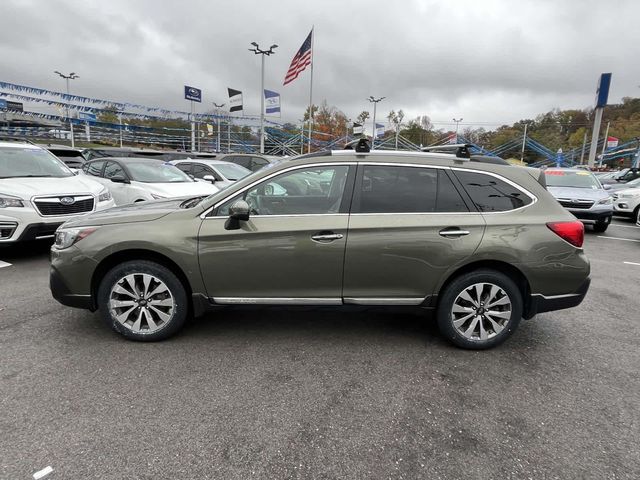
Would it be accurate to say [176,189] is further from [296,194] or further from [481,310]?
[481,310]

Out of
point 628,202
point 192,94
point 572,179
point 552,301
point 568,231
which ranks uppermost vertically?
point 192,94

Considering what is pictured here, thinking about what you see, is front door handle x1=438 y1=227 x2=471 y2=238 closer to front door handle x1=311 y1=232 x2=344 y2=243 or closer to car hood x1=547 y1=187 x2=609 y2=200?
front door handle x1=311 y1=232 x2=344 y2=243

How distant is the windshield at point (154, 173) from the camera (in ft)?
28.4

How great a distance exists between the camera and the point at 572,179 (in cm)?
1131

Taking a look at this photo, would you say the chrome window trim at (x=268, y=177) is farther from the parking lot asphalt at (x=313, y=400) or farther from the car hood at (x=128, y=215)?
the parking lot asphalt at (x=313, y=400)

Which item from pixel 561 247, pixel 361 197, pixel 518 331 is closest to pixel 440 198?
pixel 361 197

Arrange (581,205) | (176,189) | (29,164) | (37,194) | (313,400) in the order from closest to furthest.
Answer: (313,400) → (37,194) → (29,164) → (176,189) → (581,205)

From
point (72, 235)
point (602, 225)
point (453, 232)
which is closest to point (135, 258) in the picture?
point (72, 235)

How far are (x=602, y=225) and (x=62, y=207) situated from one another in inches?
475

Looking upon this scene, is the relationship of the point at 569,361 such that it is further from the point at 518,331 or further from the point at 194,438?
the point at 194,438

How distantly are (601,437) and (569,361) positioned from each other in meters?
1.03

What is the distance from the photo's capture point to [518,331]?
391 cm

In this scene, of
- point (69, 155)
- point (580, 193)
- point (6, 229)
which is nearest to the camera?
point (6, 229)

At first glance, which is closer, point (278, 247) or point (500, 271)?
point (278, 247)
